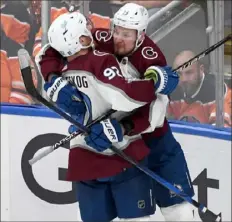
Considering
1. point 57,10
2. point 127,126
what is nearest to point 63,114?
point 127,126

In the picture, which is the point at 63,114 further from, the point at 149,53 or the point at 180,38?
the point at 180,38

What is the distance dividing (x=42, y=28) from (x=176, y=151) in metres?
0.92

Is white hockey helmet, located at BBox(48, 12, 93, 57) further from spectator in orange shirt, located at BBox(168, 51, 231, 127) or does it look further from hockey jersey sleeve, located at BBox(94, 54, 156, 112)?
spectator in orange shirt, located at BBox(168, 51, 231, 127)

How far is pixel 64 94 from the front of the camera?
6.89 ft

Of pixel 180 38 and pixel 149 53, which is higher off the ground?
pixel 149 53

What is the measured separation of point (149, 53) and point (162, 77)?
0.43ft

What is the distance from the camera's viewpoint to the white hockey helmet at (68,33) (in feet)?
6.76

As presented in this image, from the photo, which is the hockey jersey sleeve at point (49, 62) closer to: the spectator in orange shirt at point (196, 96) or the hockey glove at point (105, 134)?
the hockey glove at point (105, 134)

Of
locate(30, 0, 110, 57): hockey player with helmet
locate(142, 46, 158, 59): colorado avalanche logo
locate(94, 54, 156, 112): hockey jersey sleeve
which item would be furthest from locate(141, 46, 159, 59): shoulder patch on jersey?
locate(30, 0, 110, 57): hockey player with helmet

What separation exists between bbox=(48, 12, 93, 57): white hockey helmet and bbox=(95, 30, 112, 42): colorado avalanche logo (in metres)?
0.11

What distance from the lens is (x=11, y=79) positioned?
A: 9.98 ft

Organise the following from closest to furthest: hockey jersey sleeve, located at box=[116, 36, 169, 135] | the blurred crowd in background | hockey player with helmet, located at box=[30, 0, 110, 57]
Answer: hockey jersey sleeve, located at box=[116, 36, 169, 135], the blurred crowd in background, hockey player with helmet, located at box=[30, 0, 110, 57]

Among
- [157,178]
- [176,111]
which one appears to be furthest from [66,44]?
[176,111]

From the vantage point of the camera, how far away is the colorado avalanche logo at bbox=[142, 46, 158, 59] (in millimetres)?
2156
